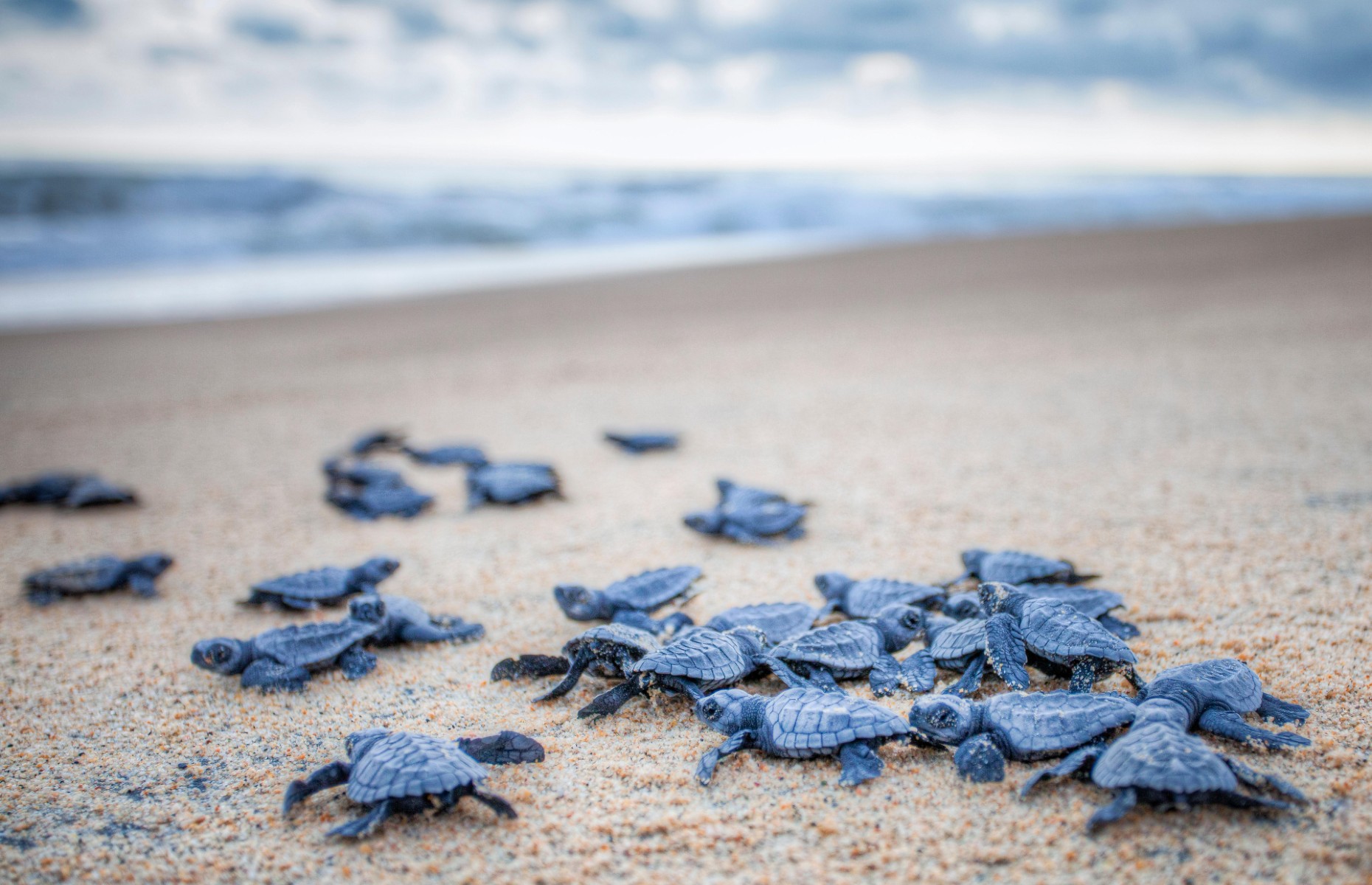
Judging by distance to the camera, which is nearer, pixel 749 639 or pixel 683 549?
pixel 749 639

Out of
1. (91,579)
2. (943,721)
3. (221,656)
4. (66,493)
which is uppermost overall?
(943,721)

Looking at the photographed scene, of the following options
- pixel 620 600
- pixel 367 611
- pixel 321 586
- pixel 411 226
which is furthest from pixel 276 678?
pixel 411 226

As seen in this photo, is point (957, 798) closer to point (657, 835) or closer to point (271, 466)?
point (657, 835)

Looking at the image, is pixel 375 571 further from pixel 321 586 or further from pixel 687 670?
pixel 687 670

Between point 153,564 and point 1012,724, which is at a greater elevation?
point 1012,724

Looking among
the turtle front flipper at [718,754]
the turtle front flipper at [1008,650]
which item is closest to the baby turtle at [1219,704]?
the turtle front flipper at [1008,650]

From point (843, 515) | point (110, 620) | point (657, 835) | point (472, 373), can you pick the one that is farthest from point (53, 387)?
point (657, 835)

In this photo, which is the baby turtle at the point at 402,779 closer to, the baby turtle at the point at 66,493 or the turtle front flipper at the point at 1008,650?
the turtle front flipper at the point at 1008,650
